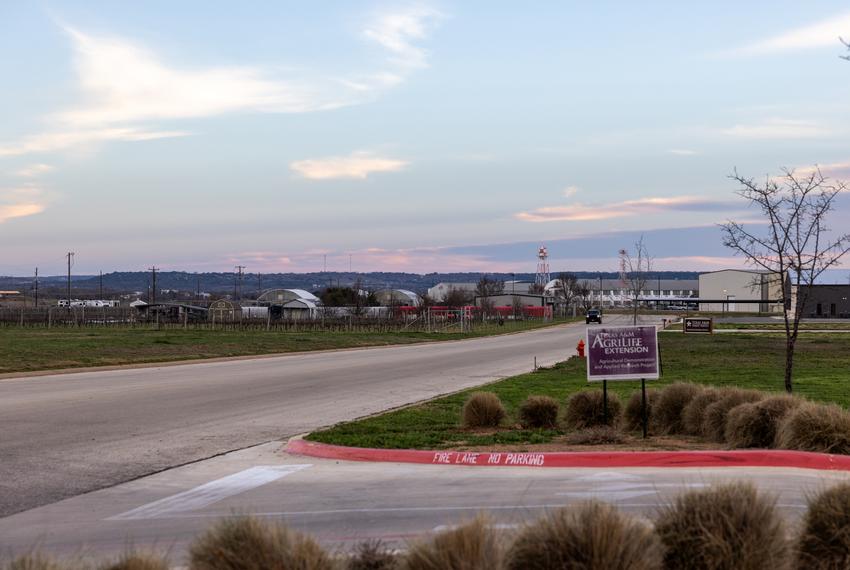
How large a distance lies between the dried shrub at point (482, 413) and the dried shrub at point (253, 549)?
930cm

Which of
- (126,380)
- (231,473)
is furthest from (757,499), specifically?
(126,380)

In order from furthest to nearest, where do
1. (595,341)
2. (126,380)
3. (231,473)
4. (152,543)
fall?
(126,380), (595,341), (231,473), (152,543)

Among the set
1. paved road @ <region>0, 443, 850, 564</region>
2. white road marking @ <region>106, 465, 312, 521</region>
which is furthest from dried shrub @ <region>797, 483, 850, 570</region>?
white road marking @ <region>106, 465, 312, 521</region>

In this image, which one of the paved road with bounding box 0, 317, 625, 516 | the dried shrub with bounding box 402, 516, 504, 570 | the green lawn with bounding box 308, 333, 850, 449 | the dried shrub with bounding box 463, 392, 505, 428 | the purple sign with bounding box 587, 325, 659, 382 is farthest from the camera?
the dried shrub with bounding box 463, 392, 505, 428

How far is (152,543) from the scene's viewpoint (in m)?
8.27

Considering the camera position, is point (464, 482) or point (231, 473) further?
point (231, 473)

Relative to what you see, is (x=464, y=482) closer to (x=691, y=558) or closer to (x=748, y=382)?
(x=691, y=558)

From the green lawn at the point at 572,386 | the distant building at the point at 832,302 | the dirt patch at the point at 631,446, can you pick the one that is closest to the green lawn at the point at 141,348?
the green lawn at the point at 572,386

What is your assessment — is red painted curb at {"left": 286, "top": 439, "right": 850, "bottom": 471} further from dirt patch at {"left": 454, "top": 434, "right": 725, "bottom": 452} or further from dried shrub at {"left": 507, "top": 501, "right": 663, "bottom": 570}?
dried shrub at {"left": 507, "top": 501, "right": 663, "bottom": 570}

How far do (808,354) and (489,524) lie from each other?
34.1 meters

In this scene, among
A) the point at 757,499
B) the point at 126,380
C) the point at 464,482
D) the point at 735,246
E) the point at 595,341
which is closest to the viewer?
the point at 757,499

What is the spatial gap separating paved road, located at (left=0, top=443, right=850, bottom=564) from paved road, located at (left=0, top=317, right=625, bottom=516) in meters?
1.00

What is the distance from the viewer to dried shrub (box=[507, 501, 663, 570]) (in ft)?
17.9

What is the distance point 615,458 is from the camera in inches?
452
